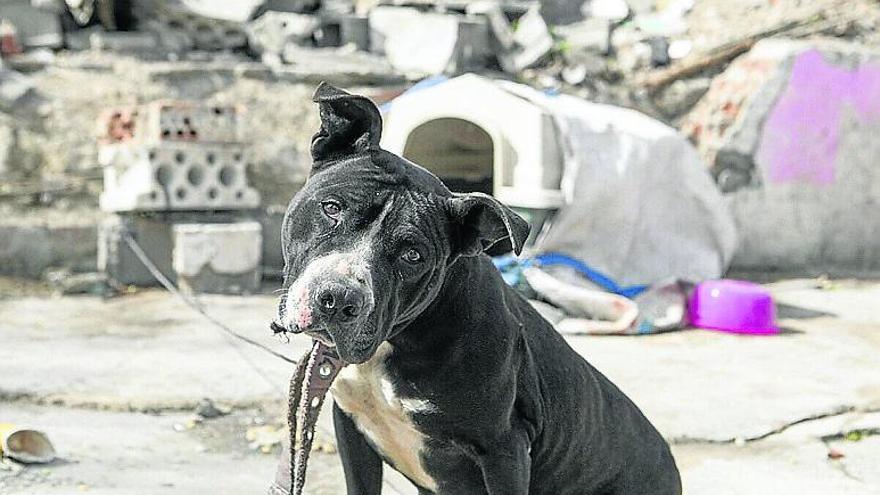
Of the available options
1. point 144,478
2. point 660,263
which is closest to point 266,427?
point 144,478

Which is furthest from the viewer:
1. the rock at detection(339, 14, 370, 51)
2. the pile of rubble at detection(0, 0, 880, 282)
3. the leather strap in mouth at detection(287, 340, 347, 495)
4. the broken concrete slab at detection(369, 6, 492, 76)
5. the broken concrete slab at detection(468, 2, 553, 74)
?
the rock at detection(339, 14, 370, 51)

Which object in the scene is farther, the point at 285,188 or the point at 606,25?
the point at 606,25

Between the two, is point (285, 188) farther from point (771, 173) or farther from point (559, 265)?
point (771, 173)

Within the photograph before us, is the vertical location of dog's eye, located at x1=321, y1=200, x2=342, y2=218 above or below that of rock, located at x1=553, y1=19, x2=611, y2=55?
above

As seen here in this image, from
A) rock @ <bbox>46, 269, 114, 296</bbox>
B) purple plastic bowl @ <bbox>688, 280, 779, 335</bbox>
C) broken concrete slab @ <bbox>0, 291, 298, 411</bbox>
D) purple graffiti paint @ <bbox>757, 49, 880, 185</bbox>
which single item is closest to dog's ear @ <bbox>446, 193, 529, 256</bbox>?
broken concrete slab @ <bbox>0, 291, 298, 411</bbox>

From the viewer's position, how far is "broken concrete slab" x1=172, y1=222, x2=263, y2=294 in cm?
700

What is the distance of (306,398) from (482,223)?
0.55 meters

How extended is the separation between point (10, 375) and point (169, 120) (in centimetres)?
312

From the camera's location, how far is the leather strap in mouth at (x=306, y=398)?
6.93 feet

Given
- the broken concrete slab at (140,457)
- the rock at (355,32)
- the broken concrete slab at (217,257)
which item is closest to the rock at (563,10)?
the rock at (355,32)

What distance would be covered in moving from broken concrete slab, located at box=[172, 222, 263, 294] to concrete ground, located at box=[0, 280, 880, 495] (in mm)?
307

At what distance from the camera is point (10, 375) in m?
4.55

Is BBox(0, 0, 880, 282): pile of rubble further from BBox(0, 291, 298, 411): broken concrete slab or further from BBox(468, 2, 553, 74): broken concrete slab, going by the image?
BBox(0, 291, 298, 411): broken concrete slab

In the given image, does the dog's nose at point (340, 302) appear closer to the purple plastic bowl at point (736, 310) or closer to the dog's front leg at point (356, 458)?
the dog's front leg at point (356, 458)
